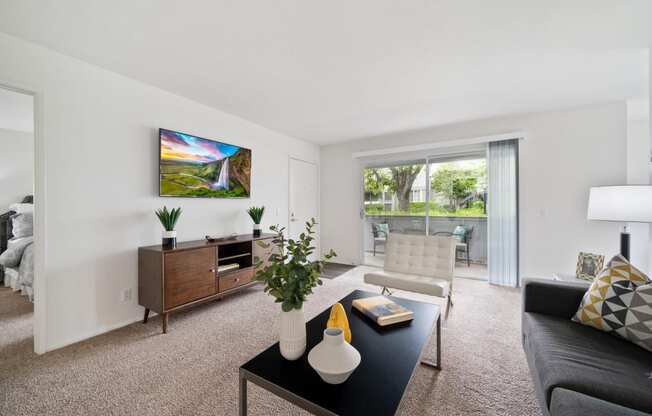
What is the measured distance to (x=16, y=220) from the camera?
3430mm

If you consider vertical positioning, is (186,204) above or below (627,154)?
below

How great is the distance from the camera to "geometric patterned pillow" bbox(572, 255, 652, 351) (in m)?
1.25

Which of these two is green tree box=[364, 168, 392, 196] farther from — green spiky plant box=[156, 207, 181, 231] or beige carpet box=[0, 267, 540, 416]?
green spiky plant box=[156, 207, 181, 231]

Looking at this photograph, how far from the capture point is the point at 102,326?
222 centimetres

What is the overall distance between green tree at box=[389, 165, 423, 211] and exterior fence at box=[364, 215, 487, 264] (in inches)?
10.2

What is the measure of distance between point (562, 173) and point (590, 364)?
3.08 metres

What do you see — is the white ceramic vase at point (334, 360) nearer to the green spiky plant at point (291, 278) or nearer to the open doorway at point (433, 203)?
the green spiky plant at point (291, 278)

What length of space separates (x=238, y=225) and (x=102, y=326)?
5.55ft

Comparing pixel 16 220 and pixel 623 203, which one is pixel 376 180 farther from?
pixel 16 220

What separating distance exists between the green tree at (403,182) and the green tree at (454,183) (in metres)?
0.35

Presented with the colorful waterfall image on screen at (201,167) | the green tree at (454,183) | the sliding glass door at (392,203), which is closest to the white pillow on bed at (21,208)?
the colorful waterfall image on screen at (201,167)

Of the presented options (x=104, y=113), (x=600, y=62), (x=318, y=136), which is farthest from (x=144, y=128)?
(x=600, y=62)

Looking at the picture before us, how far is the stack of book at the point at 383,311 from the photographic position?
4.96ft

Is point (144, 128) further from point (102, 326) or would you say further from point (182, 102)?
point (102, 326)
